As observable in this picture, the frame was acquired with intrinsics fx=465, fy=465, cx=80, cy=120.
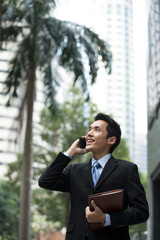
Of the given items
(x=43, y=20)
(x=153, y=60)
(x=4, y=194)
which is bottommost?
(x=4, y=194)

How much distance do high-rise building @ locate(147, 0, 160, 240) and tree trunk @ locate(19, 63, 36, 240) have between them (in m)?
4.71

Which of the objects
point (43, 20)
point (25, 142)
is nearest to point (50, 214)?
point (25, 142)

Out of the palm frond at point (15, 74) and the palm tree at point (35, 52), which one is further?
the palm frond at point (15, 74)

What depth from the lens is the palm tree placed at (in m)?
14.4

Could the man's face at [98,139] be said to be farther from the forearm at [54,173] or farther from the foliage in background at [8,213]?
the foliage in background at [8,213]

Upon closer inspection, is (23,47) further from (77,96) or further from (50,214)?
(50,214)

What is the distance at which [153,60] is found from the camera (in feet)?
39.2

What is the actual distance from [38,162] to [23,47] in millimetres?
8619

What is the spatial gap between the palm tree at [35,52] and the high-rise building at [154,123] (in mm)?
2727

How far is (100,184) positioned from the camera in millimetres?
3148

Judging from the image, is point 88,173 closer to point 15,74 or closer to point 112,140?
point 112,140

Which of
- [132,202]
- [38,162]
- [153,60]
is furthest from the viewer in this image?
[38,162]

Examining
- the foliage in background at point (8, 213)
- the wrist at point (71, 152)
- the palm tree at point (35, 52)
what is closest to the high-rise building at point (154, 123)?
the palm tree at point (35, 52)

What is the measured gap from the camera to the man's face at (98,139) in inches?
132
